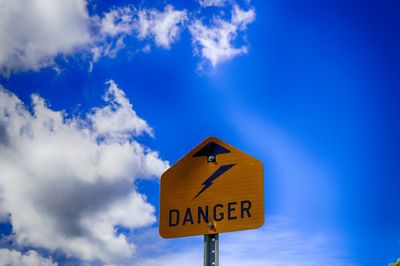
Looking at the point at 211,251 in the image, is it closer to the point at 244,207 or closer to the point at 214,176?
the point at 244,207

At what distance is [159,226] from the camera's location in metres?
4.73

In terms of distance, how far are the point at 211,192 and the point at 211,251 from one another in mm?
498

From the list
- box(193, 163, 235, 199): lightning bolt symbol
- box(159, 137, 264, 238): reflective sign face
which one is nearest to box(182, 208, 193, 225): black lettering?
box(159, 137, 264, 238): reflective sign face

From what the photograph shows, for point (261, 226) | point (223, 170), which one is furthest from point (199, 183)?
point (261, 226)

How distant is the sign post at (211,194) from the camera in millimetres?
4512

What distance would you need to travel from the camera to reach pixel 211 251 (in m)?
4.52

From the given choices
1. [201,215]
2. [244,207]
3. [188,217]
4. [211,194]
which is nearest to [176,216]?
[188,217]

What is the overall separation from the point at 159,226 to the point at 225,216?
2.01ft

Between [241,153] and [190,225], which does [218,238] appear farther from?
[241,153]

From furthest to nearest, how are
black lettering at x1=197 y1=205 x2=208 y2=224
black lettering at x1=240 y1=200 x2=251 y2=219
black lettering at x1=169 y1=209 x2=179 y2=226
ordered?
black lettering at x1=169 y1=209 x2=179 y2=226 < black lettering at x1=197 y1=205 x2=208 y2=224 < black lettering at x1=240 y1=200 x2=251 y2=219

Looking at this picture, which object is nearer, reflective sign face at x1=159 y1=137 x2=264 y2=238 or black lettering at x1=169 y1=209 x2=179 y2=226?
reflective sign face at x1=159 y1=137 x2=264 y2=238

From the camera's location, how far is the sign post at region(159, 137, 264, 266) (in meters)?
4.51

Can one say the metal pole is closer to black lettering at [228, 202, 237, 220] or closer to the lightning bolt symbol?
black lettering at [228, 202, 237, 220]

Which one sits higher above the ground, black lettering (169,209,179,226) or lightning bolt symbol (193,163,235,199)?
lightning bolt symbol (193,163,235,199)
